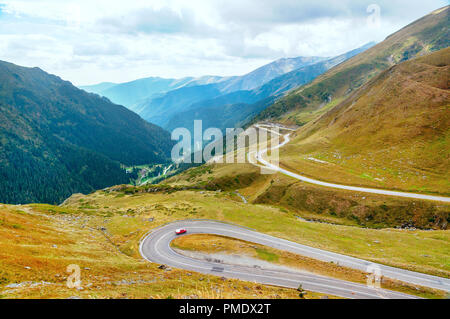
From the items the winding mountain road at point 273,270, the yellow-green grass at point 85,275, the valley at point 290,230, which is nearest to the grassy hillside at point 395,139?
the valley at point 290,230

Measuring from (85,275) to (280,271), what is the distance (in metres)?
29.8

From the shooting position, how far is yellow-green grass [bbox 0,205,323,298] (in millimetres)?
23547

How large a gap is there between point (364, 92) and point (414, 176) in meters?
96.2

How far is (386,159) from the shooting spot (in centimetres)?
8919

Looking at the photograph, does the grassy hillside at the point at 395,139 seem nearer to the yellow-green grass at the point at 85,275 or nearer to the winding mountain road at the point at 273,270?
the winding mountain road at the point at 273,270

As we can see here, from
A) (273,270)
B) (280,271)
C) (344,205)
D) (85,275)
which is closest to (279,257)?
(280,271)

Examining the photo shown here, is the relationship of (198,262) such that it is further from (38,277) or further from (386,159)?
(386,159)

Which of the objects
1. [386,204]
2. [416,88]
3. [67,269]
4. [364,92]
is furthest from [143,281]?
[364,92]

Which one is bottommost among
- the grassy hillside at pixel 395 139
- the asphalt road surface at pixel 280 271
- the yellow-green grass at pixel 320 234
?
the asphalt road surface at pixel 280 271

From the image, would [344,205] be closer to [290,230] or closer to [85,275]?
[290,230]

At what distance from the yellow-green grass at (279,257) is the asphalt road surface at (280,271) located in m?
1.32

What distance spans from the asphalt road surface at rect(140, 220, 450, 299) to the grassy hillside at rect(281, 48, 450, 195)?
45324mm

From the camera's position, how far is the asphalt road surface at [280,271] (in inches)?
1346

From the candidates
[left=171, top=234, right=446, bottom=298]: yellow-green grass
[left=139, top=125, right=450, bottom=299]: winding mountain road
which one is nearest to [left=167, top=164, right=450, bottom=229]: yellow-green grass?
[left=139, top=125, right=450, bottom=299]: winding mountain road
